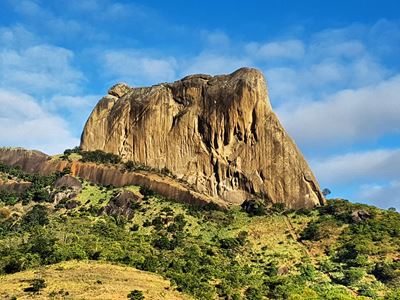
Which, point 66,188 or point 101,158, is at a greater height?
point 101,158

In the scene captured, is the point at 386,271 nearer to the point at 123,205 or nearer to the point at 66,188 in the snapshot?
the point at 123,205

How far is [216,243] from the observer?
9700cm

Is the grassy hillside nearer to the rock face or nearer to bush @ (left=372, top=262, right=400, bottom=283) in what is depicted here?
bush @ (left=372, top=262, right=400, bottom=283)

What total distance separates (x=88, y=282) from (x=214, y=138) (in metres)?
67.4

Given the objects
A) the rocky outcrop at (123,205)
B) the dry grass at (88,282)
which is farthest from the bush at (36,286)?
the rocky outcrop at (123,205)

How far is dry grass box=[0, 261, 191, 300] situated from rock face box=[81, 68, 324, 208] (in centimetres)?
5176

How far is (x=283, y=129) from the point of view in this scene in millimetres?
121312

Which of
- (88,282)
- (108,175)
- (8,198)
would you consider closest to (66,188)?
(108,175)

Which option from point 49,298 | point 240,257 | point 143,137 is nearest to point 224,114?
point 143,137

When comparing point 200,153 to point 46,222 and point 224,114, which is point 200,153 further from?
point 46,222

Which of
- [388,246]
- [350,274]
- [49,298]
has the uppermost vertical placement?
[388,246]

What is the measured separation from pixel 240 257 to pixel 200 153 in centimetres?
3789

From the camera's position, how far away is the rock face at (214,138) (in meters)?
117

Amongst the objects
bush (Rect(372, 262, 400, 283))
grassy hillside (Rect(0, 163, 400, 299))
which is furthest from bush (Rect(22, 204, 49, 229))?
bush (Rect(372, 262, 400, 283))
